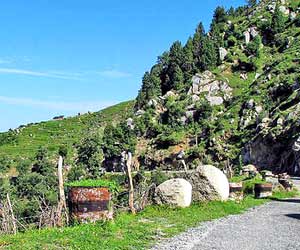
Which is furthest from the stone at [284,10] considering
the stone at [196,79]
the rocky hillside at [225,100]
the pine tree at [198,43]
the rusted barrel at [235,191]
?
the rusted barrel at [235,191]

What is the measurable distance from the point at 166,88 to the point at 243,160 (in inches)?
2865

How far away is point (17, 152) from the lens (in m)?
175

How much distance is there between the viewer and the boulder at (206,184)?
87.9 ft

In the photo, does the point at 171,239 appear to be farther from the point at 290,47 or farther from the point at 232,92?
the point at 290,47

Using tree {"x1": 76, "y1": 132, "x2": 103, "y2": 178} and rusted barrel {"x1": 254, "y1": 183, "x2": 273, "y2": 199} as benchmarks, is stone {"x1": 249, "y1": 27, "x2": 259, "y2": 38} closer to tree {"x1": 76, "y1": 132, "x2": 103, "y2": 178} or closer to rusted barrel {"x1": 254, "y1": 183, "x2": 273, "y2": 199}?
tree {"x1": 76, "y1": 132, "x2": 103, "y2": 178}

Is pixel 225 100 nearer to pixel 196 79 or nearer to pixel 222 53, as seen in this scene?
pixel 196 79

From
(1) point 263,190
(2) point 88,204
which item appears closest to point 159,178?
(1) point 263,190

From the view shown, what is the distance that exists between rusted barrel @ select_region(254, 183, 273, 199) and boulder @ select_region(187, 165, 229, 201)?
7419 mm

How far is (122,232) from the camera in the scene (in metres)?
17.5

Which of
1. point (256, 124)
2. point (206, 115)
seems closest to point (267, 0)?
point (206, 115)

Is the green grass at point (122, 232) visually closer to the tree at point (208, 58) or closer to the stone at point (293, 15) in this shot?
the tree at point (208, 58)

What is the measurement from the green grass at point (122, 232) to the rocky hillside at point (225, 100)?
46.9 meters

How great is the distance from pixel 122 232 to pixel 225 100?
113419mm

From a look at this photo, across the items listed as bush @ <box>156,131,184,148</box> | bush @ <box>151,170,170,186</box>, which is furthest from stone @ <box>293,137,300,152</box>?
bush @ <box>156,131,184,148</box>
